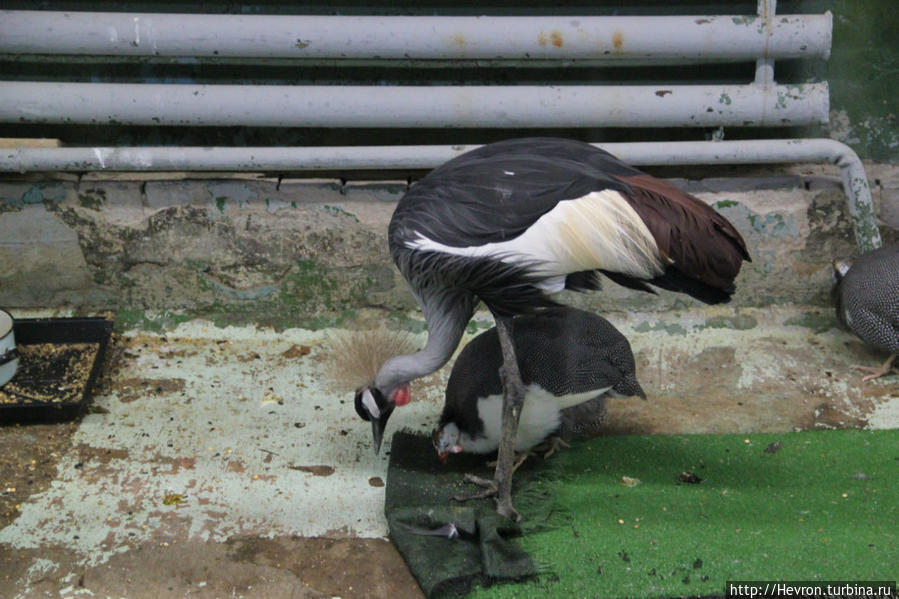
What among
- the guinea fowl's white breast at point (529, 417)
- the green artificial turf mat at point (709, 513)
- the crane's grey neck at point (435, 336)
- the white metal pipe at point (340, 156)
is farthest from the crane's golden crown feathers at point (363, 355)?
the white metal pipe at point (340, 156)

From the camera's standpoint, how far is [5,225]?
13.0ft

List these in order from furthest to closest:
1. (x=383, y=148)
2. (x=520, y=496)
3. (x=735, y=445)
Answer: (x=383, y=148) < (x=735, y=445) < (x=520, y=496)

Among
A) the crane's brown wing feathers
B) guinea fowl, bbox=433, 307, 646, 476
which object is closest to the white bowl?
guinea fowl, bbox=433, 307, 646, 476

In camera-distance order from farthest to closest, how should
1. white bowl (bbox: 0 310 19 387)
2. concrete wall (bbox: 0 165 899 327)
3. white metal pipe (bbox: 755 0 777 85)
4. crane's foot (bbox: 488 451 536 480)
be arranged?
concrete wall (bbox: 0 165 899 327) < white metal pipe (bbox: 755 0 777 85) < white bowl (bbox: 0 310 19 387) < crane's foot (bbox: 488 451 536 480)

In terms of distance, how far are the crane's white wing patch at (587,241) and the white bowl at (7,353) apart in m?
1.99

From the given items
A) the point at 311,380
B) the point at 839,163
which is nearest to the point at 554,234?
the point at 311,380

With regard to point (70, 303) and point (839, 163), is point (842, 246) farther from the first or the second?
point (70, 303)

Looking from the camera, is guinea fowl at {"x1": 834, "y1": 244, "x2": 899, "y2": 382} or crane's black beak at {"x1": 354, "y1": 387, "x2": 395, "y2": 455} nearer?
crane's black beak at {"x1": 354, "y1": 387, "x2": 395, "y2": 455}

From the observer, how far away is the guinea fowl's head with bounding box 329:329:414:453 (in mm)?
3205

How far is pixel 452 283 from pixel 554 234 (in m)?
0.36

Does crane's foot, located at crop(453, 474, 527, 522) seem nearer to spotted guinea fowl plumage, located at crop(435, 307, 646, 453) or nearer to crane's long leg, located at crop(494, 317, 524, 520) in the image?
crane's long leg, located at crop(494, 317, 524, 520)

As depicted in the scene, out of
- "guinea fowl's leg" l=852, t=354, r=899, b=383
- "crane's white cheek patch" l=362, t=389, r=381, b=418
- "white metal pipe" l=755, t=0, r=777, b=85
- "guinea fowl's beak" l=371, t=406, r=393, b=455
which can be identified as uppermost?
"white metal pipe" l=755, t=0, r=777, b=85

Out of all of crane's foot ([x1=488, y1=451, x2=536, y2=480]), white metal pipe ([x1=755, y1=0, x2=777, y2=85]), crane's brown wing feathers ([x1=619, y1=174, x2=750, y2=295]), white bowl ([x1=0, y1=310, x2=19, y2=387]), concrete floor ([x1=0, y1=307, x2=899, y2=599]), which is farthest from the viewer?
white metal pipe ([x1=755, y1=0, x2=777, y2=85])

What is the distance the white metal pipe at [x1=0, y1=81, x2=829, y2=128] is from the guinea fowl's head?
3.03 feet
